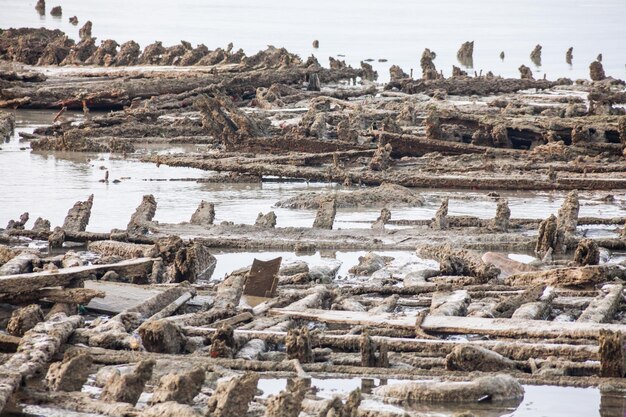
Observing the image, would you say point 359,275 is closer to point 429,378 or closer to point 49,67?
point 429,378

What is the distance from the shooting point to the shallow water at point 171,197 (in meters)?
17.7

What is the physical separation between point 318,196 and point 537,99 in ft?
51.9

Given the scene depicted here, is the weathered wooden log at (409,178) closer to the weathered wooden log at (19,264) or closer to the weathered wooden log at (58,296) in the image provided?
the weathered wooden log at (19,264)

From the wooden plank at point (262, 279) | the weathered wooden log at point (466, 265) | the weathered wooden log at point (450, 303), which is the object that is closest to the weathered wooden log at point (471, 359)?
the weathered wooden log at point (450, 303)

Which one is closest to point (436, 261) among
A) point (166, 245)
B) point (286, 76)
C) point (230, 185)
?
point (166, 245)

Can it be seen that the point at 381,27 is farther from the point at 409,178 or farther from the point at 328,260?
the point at 328,260

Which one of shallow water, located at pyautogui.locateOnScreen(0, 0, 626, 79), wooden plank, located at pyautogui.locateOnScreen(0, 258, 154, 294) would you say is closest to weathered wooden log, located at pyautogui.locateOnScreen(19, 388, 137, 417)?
wooden plank, located at pyautogui.locateOnScreen(0, 258, 154, 294)

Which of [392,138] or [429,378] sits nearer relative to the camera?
[429,378]

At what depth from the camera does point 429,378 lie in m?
8.83

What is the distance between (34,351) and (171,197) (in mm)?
10624

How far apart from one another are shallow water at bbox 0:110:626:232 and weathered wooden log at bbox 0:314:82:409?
653 cm

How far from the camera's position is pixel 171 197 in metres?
19.8

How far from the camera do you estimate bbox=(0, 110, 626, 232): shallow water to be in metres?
17.7

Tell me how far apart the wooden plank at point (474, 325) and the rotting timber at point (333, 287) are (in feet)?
0.08
